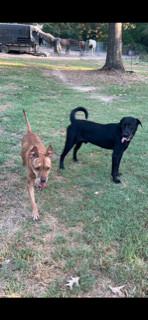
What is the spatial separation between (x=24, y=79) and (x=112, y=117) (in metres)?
6.24

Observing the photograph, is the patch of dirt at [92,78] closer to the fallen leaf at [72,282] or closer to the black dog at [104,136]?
the black dog at [104,136]

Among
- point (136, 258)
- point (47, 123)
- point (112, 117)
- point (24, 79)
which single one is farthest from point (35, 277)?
A: point (24, 79)

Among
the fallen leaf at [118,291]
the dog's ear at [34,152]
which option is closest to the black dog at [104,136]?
the dog's ear at [34,152]

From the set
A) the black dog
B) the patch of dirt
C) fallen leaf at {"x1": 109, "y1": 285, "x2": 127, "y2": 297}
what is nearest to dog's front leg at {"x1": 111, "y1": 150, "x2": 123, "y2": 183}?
the black dog

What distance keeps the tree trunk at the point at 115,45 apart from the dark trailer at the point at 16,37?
39.0 ft

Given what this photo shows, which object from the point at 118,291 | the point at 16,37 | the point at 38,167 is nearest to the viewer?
the point at 118,291

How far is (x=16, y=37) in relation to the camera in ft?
74.6

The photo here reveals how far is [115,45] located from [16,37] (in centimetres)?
1256

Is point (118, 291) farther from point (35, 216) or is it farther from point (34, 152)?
point (34, 152)

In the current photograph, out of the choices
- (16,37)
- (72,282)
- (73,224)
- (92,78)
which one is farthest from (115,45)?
(72,282)

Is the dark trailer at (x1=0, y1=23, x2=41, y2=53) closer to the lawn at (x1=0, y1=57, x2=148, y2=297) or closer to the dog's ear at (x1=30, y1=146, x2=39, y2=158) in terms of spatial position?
the lawn at (x1=0, y1=57, x2=148, y2=297)

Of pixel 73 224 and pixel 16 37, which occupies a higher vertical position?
pixel 16 37

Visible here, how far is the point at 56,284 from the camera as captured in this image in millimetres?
2311

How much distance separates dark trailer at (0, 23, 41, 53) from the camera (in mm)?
22531
